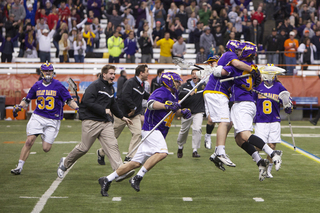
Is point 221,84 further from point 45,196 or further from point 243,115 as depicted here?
point 45,196

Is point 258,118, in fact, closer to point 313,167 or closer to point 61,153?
point 313,167

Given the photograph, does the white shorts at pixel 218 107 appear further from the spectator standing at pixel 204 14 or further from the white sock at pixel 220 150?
the spectator standing at pixel 204 14

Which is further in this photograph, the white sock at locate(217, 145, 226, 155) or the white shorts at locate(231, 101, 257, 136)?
the white shorts at locate(231, 101, 257, 136)

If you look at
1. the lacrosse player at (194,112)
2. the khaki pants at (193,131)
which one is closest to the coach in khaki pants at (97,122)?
the khaki pants at (193,131)

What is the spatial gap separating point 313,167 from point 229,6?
16.3m

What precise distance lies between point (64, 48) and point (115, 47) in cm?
233

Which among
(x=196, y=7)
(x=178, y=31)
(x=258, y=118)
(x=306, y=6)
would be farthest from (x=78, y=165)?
(x=306, y=6)

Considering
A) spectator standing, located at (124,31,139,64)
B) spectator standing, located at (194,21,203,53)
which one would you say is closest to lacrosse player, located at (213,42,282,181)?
spectator standing, located at (124,31,139,64)

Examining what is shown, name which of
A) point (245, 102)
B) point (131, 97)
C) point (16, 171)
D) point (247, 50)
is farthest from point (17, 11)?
point (245, 102)

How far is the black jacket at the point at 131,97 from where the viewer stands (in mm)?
9570

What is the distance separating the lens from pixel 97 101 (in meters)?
7.73

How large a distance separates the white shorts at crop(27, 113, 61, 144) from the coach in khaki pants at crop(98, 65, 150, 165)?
4.20 feet

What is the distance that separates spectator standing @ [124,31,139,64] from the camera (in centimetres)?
2000

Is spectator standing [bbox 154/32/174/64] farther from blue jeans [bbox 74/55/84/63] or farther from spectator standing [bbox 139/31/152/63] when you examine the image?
blue jeans [bbox 74/55/84/63]
